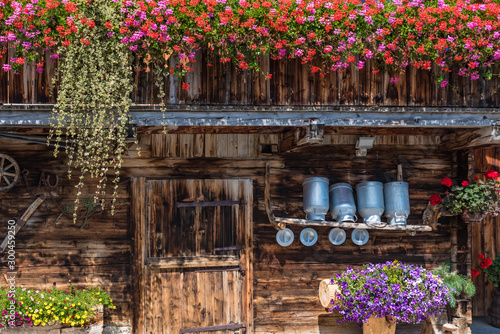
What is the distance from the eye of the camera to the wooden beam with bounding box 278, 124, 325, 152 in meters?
6.09

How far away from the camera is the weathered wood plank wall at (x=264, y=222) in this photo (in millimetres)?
6891

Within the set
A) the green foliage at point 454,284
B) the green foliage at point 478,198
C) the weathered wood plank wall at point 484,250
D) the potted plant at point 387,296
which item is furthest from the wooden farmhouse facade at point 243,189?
the weathered wood plank wall at point 484,250

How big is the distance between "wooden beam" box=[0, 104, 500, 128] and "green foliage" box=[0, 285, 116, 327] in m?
2.28

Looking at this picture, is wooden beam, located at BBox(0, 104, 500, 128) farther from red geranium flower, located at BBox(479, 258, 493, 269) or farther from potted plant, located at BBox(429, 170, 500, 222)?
red geranium flower, located at BBox(479, 258, 493, 269)

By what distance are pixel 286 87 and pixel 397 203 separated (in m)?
2.58

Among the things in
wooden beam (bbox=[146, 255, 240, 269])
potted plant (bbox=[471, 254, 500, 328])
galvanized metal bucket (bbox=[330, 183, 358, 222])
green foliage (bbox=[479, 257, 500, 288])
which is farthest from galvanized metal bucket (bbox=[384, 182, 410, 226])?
wooden beam (bbox=[146, 255, 240, 269])

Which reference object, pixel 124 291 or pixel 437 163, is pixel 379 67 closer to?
pixel 437 163

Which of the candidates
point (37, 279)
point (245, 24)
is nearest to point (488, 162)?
point (245, 24)

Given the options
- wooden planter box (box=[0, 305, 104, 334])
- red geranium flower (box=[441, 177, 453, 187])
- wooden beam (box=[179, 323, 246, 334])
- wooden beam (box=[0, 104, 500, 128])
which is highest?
wooden beam (box=[0, 104, 500, 128])

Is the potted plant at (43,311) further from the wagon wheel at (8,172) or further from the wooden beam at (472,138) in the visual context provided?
the wooden beam at (472,138)

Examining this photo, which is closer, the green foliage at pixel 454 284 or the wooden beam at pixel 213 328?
the wooden beam at pixel 213 328

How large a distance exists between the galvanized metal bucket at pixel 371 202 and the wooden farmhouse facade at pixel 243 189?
340 mm

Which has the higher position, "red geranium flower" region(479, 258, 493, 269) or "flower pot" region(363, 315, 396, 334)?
"red geranium flower" region(479, 258, 493, 269)

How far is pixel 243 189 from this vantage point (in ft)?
23.7
